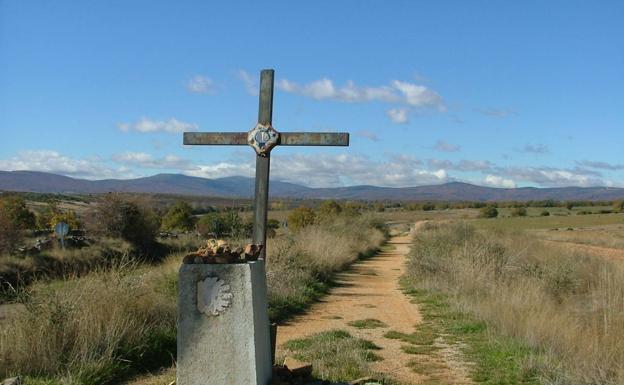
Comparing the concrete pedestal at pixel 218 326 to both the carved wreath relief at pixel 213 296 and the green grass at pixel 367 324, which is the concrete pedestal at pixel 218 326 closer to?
the carved wreath relief at pixel 213 296

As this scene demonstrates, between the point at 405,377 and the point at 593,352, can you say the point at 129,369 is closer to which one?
the point at 405,377

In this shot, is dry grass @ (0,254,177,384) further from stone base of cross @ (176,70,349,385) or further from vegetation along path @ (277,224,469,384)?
stone base of cross @ (176,70,349,385)

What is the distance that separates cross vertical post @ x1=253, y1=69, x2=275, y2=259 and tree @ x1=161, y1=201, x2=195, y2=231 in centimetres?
3543

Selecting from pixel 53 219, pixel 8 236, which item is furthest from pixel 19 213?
pixel 8 236

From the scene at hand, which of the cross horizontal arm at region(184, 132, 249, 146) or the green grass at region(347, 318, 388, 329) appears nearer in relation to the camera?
the cross horizontal arm at region(184, 132, 249, 146)

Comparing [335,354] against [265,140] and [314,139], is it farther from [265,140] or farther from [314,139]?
[265,140]

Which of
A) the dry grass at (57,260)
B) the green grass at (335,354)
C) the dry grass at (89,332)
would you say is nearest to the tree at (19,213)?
the dry grass at (57,260)

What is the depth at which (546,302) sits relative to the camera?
1166 centimetres

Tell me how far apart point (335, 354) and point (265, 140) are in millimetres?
3131

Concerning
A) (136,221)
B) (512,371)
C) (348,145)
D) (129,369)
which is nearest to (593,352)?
(512,371)

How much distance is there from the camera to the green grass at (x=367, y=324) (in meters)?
12.1

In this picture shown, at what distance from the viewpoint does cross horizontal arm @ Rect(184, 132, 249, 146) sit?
7926mm

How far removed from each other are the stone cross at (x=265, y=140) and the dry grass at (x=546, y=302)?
3.53 metres

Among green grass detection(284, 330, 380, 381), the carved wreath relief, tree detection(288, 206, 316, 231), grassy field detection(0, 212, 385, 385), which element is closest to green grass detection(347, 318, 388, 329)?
green grass detection(284, 330, 380, 381)
